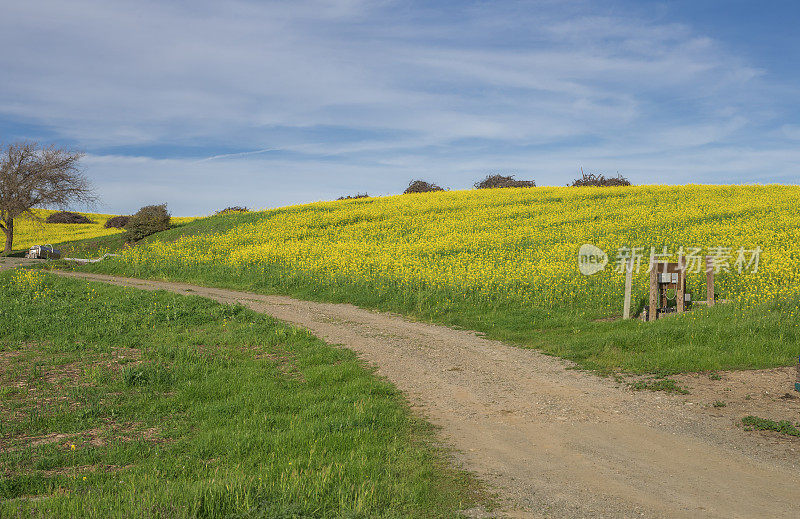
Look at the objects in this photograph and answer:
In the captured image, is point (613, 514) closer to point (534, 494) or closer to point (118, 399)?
point (534, 494)

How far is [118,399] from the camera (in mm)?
9938

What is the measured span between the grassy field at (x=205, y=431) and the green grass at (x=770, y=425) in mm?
5274

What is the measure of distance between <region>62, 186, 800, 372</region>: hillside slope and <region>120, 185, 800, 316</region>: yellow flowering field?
0.11 meters

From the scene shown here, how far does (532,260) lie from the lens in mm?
26094

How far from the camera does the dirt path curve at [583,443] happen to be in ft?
20.1

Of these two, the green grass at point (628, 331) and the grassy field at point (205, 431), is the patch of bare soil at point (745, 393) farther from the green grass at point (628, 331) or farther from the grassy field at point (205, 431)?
the grassy field at point (205, 431)

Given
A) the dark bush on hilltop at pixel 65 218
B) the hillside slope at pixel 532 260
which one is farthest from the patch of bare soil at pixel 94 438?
the dark bush on hilltop at pixel 65 218

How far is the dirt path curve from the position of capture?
6137mm

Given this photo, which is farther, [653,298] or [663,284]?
[663,284]

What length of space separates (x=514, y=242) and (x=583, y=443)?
2365cm

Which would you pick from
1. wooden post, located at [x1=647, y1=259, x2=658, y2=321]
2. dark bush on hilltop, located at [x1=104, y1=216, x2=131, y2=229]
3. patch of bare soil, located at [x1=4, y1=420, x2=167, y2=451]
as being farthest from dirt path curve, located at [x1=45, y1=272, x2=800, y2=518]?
dark bush on hilltop, located at [x1=104, y1=216, x2=131, y2=229]

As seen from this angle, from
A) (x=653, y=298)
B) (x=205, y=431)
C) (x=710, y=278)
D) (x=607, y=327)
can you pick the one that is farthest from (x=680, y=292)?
(x=205, y=431)

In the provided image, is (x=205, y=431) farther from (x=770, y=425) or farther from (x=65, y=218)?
(x=65, y=218)

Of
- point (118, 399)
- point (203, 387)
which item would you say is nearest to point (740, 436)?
point (203, 387)
